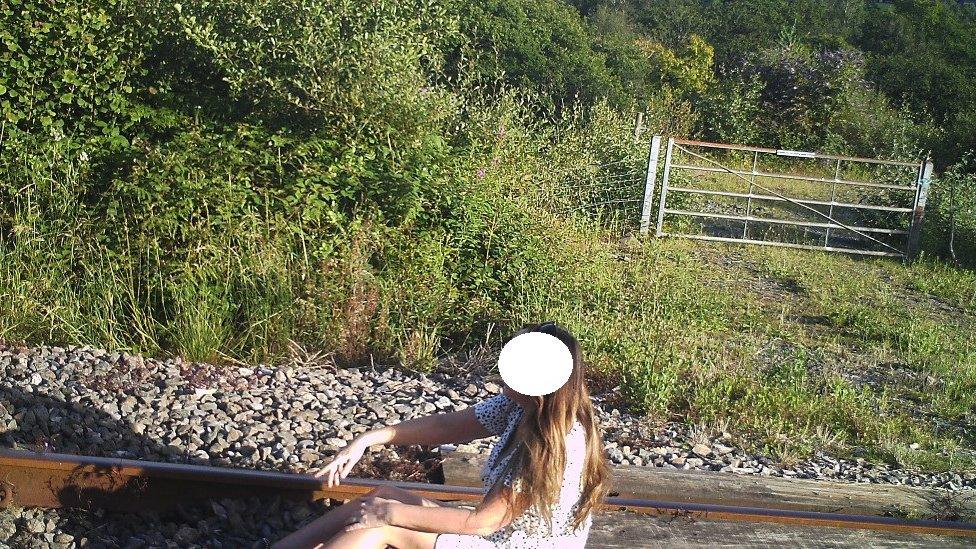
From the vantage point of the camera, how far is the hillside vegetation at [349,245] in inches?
282

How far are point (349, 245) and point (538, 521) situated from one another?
492 cm

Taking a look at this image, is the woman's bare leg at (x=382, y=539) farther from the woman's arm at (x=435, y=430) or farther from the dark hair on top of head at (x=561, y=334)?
the dark hair on top of head at (x=561, y=334)

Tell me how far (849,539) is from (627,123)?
12256mm

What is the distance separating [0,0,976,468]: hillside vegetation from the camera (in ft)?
23.5

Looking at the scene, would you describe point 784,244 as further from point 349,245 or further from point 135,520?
point 135,520

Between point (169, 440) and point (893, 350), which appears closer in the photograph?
point (169, 440)

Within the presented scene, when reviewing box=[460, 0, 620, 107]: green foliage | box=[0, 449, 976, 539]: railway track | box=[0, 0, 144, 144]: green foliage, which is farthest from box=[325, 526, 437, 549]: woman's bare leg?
box=[460, 0, 620, 107]: green foliage

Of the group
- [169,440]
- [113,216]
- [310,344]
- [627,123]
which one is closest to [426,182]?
[310,344]

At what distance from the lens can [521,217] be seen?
9.23 meters

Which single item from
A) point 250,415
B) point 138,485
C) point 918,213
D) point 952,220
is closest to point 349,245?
point 250,415

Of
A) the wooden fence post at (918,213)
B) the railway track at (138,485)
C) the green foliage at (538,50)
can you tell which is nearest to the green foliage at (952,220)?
the wooden fence post at (918,213)

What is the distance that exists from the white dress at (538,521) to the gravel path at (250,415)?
182cm

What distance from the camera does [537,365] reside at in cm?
322

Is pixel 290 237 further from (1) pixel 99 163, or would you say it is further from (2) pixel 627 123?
(2) pixel 627 123
